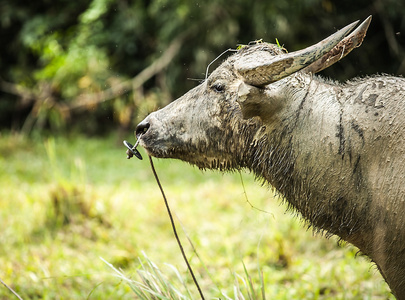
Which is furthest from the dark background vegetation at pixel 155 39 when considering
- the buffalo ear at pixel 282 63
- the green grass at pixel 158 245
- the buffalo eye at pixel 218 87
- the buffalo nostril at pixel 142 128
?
the buffalo ear at pixel 282 63

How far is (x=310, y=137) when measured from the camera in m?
2.16

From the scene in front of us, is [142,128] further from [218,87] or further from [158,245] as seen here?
[158,245]

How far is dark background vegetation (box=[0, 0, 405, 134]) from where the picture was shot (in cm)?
741

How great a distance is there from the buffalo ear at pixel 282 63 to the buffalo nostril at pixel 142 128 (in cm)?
57

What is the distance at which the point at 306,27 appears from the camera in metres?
8.15

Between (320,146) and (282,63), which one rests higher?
(282,63)

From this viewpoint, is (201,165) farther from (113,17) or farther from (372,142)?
(113,17)

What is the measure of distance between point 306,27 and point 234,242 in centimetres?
456

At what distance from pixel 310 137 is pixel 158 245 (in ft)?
11.0

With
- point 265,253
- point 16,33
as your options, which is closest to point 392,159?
point 265,253

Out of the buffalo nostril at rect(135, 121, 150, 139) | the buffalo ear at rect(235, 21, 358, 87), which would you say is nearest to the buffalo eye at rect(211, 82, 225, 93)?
the buffalo ear at rect(235, 21, 358, 87)

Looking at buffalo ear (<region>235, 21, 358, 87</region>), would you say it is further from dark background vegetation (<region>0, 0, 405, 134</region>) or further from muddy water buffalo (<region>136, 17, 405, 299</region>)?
dark background vegetation (<region>0, 0, 405, 134</region>)

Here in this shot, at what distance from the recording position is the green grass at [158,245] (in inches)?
148

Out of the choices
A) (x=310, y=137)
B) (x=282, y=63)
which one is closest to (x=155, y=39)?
(x=310, y=137)
